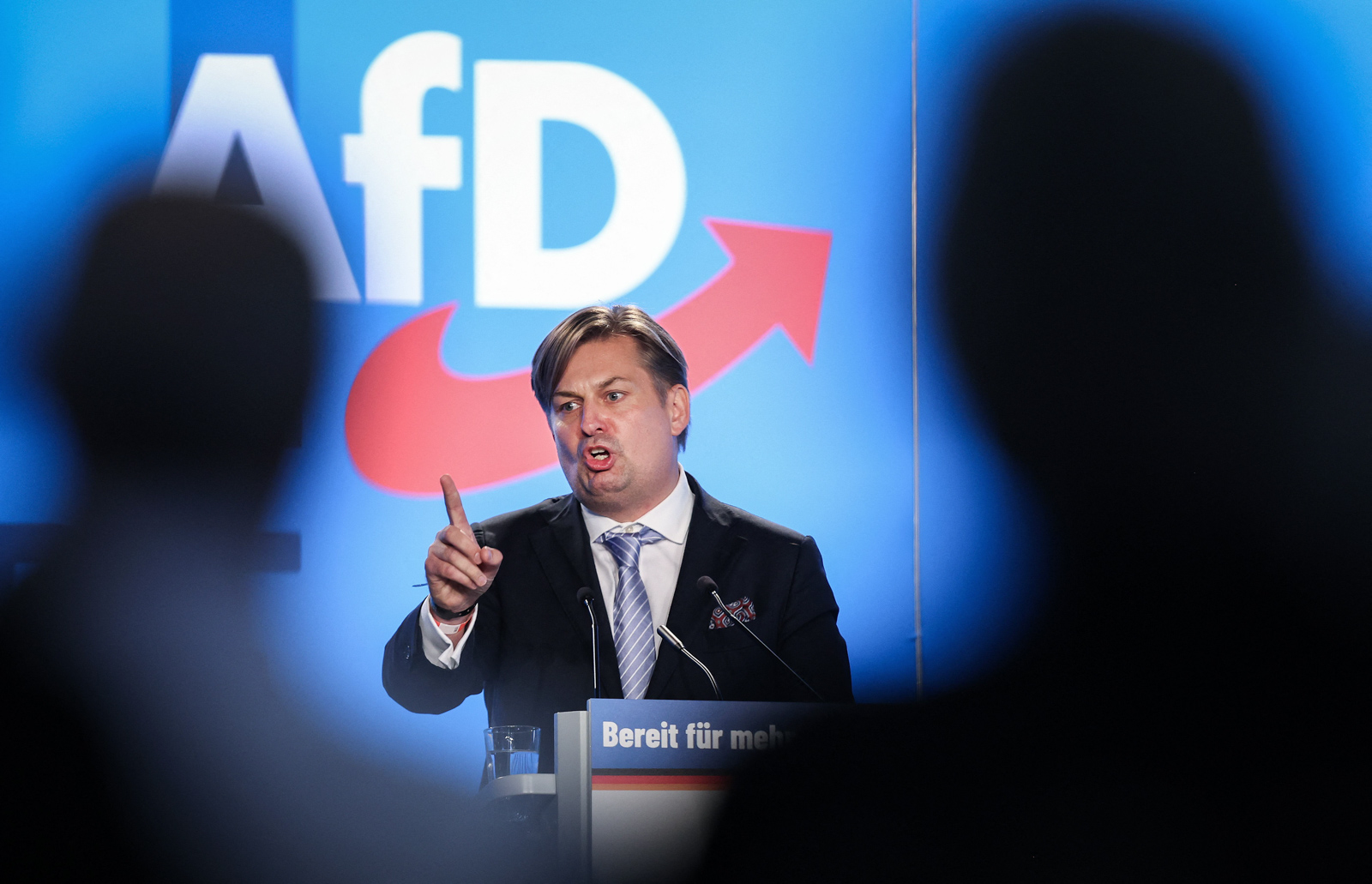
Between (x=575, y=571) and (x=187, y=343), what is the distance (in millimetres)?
1251

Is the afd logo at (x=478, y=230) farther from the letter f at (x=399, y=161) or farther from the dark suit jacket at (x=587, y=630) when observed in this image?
the dark suit jacket at (x=587, y=630)

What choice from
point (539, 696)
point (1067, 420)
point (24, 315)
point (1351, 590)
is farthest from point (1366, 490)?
point (24, 315)

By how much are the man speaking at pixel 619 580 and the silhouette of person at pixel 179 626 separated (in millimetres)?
569

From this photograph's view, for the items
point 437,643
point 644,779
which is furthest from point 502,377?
point 644,779

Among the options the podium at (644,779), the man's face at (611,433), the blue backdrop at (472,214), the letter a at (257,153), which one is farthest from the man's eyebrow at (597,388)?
the podium at (644,779)

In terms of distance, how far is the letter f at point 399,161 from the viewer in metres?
3.24

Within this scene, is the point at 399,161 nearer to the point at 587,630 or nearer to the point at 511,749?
the point at 587,630

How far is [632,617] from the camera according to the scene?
2.78m

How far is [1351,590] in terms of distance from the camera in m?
3.46

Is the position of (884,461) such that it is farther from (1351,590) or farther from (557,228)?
(1351,590)

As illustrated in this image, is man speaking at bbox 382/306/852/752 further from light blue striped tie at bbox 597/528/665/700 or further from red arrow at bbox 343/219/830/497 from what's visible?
red arrow at bbox 343/219/830/497

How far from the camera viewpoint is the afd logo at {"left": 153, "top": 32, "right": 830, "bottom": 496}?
10.5ft

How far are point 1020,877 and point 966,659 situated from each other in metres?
1.53

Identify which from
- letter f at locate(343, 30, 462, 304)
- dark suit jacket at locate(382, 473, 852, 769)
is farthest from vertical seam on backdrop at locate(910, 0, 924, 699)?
letter f at locate(343, 30, 462, 304)
